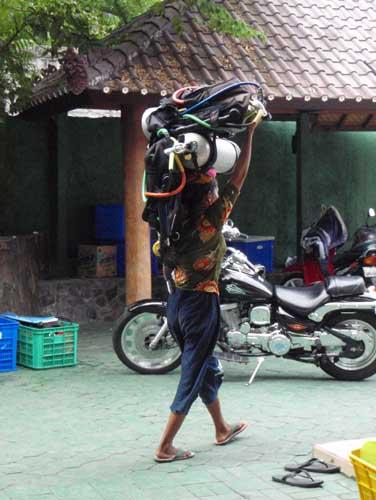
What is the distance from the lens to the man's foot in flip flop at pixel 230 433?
21.2 ft

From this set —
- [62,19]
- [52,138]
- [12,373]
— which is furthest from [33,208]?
[12,373]

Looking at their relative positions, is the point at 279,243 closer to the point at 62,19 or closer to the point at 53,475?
the point at 62,19

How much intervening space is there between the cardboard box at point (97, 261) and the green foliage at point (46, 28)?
7.26ft

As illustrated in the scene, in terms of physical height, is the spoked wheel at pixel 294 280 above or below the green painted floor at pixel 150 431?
above

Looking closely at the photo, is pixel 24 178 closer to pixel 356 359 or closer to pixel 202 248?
pixel 356 359

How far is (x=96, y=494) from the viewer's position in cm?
545

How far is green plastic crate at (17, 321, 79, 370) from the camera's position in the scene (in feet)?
30.0

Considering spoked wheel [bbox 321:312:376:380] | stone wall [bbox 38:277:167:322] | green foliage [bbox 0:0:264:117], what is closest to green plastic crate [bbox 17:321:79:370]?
spoked wheel [bbox 321:312:376:380]

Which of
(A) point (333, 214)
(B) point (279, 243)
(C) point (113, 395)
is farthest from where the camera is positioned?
(B) point (279, 243)

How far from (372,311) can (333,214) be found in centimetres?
316

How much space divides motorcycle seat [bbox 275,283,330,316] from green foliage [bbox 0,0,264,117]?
3133 mm

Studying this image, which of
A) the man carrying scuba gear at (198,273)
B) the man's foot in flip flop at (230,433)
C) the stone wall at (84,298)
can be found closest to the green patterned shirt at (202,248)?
the man carrying scuba gear at (198,273)

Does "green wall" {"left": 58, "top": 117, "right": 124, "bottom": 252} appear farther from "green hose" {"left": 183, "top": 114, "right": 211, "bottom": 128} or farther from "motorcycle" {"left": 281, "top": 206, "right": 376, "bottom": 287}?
"green hose" {"left": 183, "top": 114, "right": 211, "bottom": 128}

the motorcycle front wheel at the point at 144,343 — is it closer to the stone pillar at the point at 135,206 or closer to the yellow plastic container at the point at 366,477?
the stone pillar at the point at 135,206
